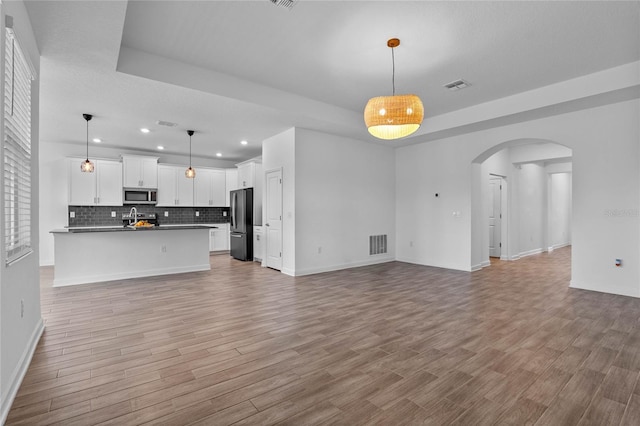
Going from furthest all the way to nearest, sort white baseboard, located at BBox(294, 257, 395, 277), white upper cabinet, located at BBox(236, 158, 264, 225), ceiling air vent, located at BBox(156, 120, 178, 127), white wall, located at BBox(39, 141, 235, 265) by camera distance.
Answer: white upper cabinet, located at BBox(236, 158, 264, 225)
white wall, located at BBox(39, 141, 235, 265)
white baseboard, located at BBox(294, 257, 395, 277)
ceiling air vent, located at BBox(156, 120, 178, 127)

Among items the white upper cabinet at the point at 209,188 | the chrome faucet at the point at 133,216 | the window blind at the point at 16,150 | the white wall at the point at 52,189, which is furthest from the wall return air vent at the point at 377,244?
the white wall at the point at 52,189

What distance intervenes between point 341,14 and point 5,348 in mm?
3702

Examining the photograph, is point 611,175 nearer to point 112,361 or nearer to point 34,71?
point 112,361

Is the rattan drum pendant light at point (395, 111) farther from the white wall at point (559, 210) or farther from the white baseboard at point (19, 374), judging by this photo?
the white wall at point (559, 210)

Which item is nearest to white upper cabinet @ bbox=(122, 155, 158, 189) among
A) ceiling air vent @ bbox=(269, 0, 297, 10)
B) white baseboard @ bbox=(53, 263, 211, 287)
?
white baseboard @ bbox=(53, 263, 211, 287)

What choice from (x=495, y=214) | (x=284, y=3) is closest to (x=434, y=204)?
(x=495, y=214)

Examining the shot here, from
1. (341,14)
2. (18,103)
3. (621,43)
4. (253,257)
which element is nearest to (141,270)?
(253,257)

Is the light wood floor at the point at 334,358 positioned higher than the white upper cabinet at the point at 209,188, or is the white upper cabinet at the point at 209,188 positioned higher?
the white upper cabinet at the point at 209,188

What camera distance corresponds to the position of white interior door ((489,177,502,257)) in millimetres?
8078

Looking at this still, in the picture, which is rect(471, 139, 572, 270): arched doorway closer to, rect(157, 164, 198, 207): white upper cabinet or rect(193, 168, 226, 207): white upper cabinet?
rect(193, 168, 226, 207): white upper cabinet

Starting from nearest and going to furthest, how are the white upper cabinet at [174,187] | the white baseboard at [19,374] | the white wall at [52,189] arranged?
the white baseboard at [19,374]
the white wall at [52,189]
the white upper cabinet at [174,187]

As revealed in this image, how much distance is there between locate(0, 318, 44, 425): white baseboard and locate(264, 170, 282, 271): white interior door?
3.92 m

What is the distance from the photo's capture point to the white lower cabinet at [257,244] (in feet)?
24.5

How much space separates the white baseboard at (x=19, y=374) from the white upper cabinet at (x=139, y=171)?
18.8ft
